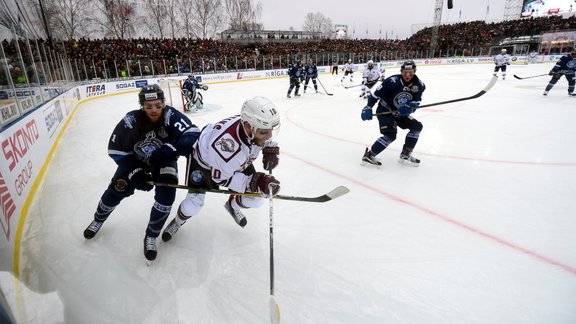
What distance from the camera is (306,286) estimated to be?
5.94 ft

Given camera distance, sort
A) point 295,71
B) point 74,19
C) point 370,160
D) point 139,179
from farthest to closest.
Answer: point 74,19 < point 295,71 < point 370,160 < point 139,179

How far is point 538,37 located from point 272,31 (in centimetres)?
2737

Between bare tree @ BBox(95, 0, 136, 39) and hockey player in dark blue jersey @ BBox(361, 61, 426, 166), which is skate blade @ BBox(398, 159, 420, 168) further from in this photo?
bare tree @ BBox(95, 0, 136, 39)

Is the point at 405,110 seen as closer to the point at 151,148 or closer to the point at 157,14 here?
the point at 151,148

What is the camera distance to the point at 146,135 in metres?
2.02

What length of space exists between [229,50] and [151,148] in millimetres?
20508

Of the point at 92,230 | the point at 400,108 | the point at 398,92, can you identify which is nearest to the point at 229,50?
the point at 398,92

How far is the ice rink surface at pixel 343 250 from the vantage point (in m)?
1.65

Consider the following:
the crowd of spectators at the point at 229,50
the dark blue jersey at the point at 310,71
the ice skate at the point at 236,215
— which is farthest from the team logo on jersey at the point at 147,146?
the dark blue jersey at the point at 310,71

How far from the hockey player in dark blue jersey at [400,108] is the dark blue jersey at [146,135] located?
7.92 feet

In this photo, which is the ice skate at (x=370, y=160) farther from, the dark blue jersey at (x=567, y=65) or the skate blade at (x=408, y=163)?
Answer: the dark blue jersey at (x=567, y=65)

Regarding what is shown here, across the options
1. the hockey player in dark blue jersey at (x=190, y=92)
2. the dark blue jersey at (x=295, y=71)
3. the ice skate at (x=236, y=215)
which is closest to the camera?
the ice skate at (x=236, y=215)

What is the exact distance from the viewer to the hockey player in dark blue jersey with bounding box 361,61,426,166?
3.61 meters

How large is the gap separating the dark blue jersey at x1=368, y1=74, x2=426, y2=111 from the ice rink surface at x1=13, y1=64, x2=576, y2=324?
2.62ft
